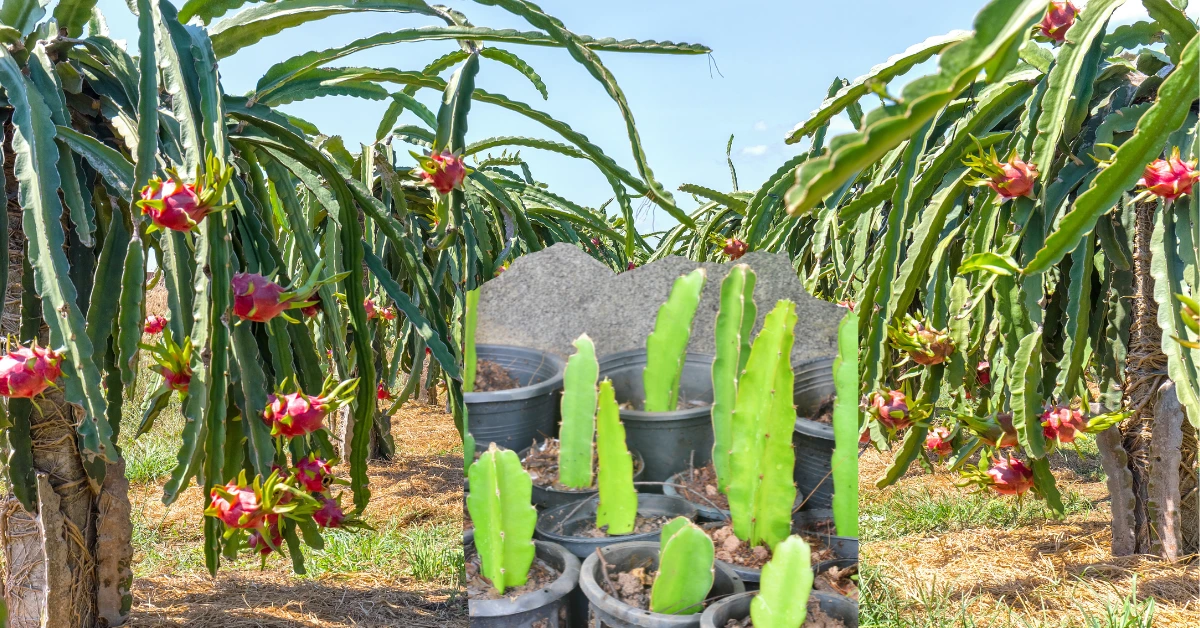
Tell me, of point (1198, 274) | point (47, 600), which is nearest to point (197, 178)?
point (47, 600)

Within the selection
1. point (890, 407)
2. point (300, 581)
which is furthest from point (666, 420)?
point (300, 581)

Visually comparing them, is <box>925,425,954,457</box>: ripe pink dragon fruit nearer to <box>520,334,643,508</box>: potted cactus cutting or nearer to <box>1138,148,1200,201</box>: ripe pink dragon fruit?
<box>1138,148,1200,201</box>: ripe pink dragon fruit

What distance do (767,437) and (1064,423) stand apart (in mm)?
994

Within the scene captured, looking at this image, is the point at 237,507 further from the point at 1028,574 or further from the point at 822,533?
the point at 1028,574

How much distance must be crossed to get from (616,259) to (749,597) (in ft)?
10.3

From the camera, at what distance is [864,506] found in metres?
3.36

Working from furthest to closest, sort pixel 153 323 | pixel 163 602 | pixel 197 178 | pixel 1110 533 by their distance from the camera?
pixel 153 323
pixel 1110 533
pixel 163 602
pixel 197 178

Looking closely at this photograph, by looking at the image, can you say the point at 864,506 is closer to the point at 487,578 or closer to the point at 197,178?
the point at 487,578

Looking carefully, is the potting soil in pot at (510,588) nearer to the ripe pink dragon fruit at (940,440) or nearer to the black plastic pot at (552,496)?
the black plastic pot at (552,496)

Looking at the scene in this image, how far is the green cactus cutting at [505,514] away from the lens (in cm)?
120

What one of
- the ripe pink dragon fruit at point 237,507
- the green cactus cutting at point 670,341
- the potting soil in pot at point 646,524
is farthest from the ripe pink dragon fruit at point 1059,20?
the ripe pink dragon fruit at point 237,507

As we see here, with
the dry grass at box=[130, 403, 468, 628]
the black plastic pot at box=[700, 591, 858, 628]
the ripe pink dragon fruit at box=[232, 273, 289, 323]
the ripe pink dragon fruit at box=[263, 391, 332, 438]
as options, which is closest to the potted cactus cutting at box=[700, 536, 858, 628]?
the black plastic pot at box=[700, 591, 858, 628]

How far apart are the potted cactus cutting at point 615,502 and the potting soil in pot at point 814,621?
162 millimetres

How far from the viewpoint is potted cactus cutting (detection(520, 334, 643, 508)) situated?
120cm
